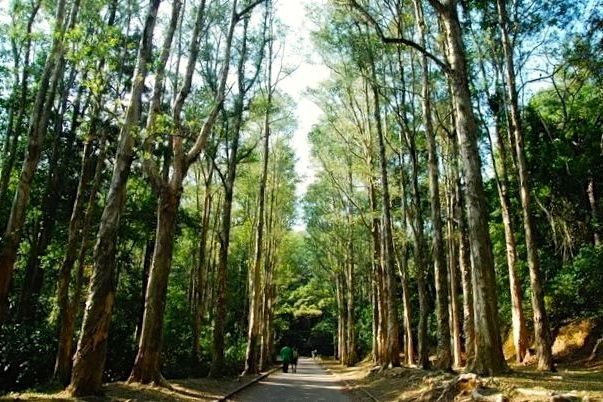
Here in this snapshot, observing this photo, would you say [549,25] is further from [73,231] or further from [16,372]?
[16,372]

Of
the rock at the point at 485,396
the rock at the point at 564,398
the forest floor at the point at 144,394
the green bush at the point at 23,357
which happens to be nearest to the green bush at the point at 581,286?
the rock at the point at 485,396

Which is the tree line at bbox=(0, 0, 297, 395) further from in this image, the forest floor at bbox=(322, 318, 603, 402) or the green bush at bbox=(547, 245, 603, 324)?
the green bush at bbox=(547, 245, 603, 324)

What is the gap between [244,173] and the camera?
83.0 feet

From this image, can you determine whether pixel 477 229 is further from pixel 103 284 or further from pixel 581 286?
pixel 581 286

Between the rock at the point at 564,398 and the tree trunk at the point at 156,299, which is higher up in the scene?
the tree trunk at the point at 156,299

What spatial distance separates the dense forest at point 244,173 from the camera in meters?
9.86

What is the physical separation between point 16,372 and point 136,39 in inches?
439

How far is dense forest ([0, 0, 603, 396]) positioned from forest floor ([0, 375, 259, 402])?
0.44 metres

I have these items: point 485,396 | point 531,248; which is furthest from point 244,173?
point 485,396

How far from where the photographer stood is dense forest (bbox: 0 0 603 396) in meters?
9.86

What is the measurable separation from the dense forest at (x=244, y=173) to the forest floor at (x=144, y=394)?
44 centimetres

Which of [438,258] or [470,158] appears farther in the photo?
[438,258]

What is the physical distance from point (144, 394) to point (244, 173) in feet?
53.7

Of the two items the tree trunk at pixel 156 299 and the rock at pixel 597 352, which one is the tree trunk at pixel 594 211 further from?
the tree trunk at pixel 156 299
